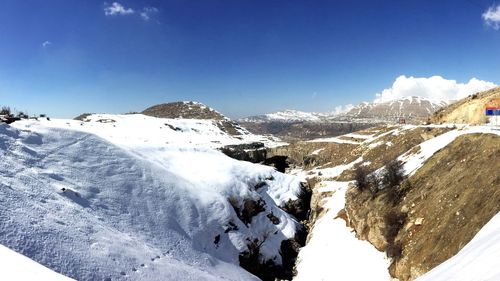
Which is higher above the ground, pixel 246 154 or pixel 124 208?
pixel 246 154

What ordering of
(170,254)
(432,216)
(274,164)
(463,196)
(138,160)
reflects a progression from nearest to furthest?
(463,196) → (432,216) → (170,254) → (138,160) → (274,164)

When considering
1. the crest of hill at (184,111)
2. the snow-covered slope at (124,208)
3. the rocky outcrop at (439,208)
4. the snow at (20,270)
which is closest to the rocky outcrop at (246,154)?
the snow-covered slope at (124,208)

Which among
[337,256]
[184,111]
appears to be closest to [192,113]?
[184,111]

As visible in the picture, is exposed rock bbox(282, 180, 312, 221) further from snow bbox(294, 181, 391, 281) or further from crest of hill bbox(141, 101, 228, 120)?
crest of hill bbox(141, 101, 228, 120)

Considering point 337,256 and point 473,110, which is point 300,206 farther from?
point 473,110

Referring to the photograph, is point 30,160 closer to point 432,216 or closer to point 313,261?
point 313,261

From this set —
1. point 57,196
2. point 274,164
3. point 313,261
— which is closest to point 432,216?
point 313,261
